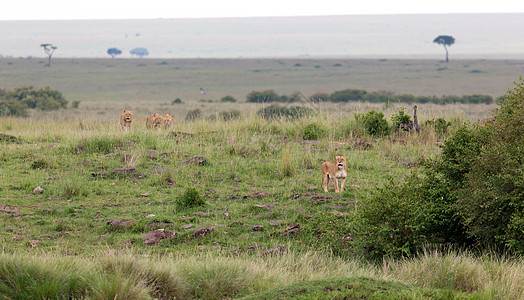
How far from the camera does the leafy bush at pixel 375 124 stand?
580 inches

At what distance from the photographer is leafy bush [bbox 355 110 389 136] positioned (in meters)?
14.7

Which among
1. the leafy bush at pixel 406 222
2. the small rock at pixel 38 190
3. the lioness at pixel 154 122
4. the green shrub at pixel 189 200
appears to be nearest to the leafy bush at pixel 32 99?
the lioness at pixel 154 122

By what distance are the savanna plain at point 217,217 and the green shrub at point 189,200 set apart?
0.6 inches

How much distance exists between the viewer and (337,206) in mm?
8555

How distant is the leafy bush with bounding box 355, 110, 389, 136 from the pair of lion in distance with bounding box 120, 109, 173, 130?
5.29m

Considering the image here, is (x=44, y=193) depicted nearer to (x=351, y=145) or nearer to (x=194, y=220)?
(x=194, y=220)

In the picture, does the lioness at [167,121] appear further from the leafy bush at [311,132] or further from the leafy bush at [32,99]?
the leafy bush at [32,99]

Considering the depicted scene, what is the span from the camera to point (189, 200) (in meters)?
8.68

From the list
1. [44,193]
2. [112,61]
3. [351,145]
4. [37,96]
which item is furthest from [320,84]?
[44,193]

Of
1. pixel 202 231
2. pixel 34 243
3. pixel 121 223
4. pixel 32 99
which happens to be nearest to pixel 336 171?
pixel 202 231

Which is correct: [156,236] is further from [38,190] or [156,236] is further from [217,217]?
[38,190]

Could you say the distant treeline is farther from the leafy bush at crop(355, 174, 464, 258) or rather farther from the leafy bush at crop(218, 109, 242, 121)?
the leafy bush at crop(355, 174, 464, 258)

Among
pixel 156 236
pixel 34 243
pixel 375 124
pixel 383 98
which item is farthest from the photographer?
pixel 383 98

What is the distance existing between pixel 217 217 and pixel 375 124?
7645 millimetres
